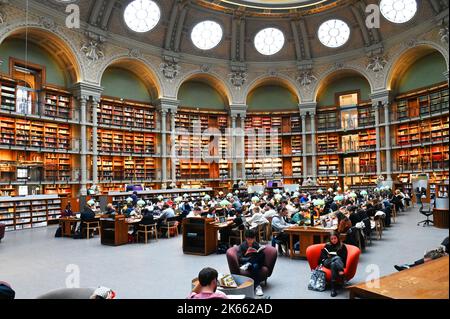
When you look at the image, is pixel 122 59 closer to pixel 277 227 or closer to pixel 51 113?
pixel 51 113

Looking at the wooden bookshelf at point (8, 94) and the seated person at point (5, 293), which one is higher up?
the wooden bookshelf at point (8, 94)

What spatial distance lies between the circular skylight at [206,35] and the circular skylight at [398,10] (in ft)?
35.4

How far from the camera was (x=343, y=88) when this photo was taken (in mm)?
25906

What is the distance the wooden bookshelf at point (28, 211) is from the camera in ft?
42.2

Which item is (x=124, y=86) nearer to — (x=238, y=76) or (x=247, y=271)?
(x=238, y=76)

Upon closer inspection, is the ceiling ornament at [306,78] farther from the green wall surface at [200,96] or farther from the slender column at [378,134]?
the green wall surface at [200,96]

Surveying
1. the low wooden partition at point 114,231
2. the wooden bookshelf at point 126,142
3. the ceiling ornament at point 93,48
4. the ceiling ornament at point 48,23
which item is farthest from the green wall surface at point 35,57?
the low wooden partition at point 114,231

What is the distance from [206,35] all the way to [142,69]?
5.48 m

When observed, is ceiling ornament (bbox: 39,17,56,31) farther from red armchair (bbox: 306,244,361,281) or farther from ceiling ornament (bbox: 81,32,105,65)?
red armchair (bbox: 306,244,361,281)

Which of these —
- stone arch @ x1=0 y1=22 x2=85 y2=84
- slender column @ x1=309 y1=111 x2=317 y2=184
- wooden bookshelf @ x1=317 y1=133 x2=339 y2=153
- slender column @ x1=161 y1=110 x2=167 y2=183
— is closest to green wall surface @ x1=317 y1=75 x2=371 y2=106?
slender column @ x1=309 y1=111 x2=317 y2=184

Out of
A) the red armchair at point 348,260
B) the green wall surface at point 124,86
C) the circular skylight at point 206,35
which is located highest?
the circular skylight at point 206,35

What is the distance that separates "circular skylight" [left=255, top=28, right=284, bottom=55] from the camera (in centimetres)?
2555

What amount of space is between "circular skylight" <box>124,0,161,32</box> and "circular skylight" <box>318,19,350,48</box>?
1170 cm

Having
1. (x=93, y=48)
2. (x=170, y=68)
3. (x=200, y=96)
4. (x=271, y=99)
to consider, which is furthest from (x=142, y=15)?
(x=271, y=99)
